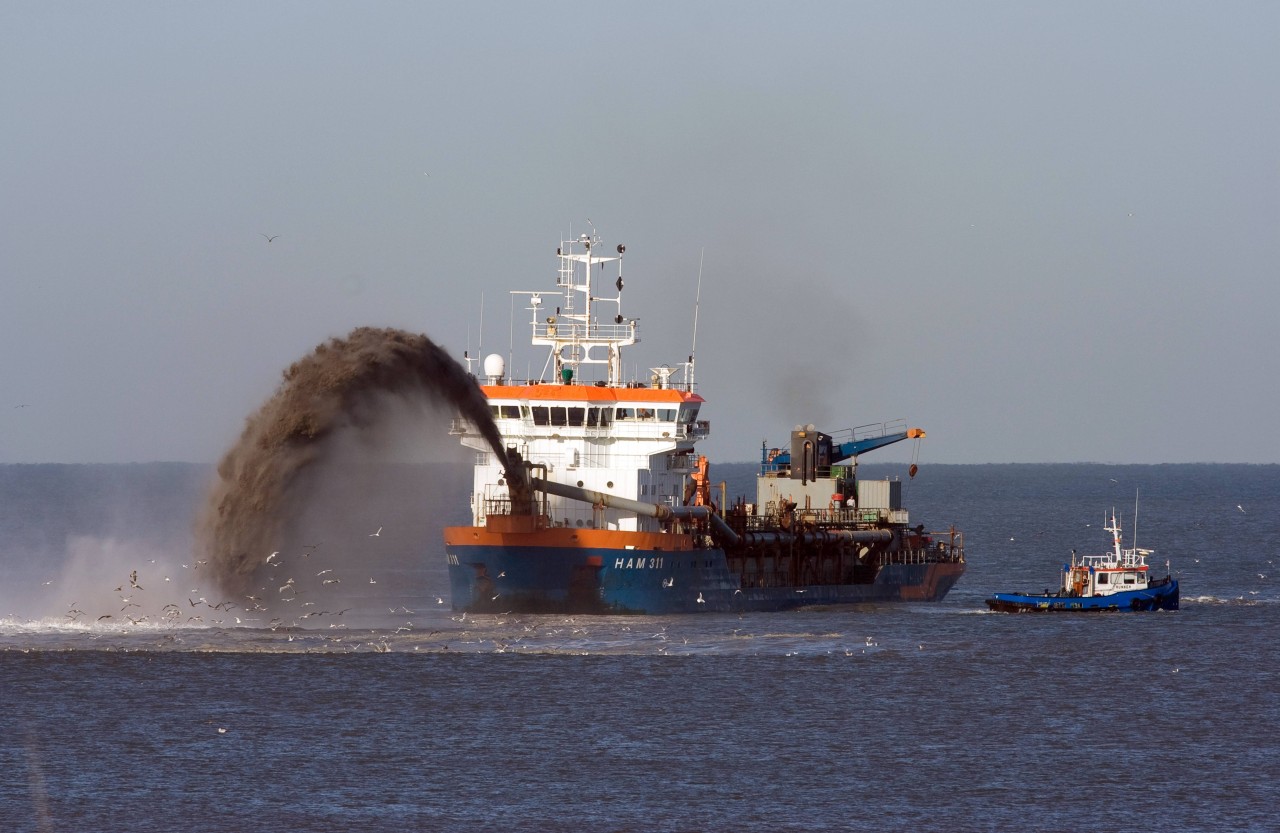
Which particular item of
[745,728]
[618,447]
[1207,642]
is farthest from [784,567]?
[745,728]

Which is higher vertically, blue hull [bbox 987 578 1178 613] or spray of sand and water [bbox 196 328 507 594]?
spray of sand and water [bbox 196 328 507 594]

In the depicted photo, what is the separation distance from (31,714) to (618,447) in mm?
25961

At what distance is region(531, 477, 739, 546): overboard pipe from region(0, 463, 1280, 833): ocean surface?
12.3 ft

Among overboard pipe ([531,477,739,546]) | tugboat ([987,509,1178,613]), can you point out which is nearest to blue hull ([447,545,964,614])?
overboard pipe ([531,477,739,546])

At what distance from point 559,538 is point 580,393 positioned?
235 inches

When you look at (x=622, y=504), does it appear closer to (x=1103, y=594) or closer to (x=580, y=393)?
(x=580, y=393)

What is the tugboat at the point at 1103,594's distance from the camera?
2840 inches

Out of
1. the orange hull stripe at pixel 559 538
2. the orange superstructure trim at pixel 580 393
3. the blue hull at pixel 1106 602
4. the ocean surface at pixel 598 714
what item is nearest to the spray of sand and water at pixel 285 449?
the ocean surface at pixel 598 714

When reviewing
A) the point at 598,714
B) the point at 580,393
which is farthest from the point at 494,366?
the point at 598,714

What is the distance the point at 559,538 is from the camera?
6069cm

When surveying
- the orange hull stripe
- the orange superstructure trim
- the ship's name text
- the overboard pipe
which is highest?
the orange superstructure trim

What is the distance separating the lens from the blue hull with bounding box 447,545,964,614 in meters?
60.9

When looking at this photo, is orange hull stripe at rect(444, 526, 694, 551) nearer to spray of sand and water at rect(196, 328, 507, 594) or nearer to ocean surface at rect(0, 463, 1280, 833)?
ocean surface at rect(0, 463, 1280, 833)

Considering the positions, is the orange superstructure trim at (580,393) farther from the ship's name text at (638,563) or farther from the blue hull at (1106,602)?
the blue hull at (1106,602)
